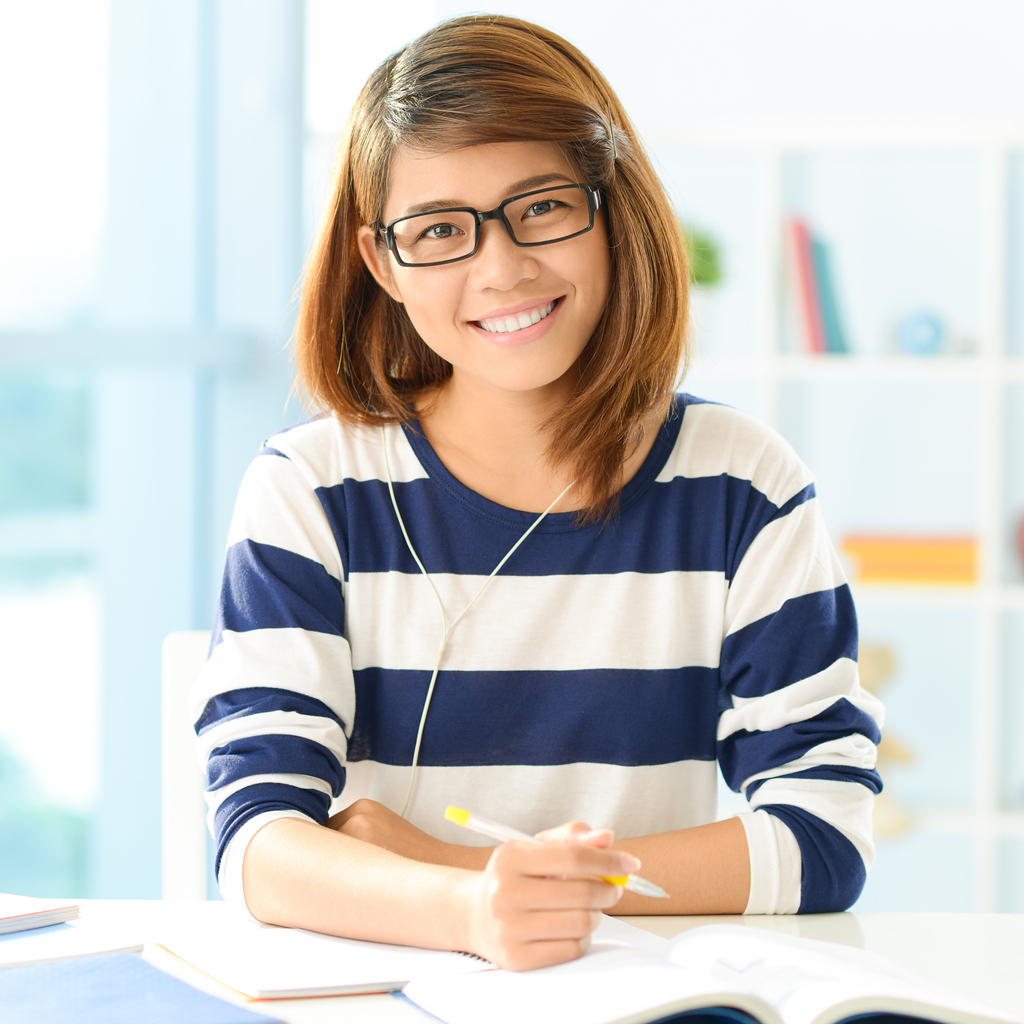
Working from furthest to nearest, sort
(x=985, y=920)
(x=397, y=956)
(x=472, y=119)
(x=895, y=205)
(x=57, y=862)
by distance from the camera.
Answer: (x=895, y=205)
(x=57, y=862)
(x=472, y=119)
(x=985, y=920)
(x=397, y=956)

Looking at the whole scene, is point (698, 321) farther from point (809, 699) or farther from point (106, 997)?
point (106, 997)

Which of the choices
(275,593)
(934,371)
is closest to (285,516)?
(275,593)

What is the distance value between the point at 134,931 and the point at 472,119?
73 cm

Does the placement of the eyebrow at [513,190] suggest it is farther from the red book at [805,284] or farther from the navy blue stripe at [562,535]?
the red book at [805,284]

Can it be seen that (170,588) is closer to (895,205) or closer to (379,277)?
(379,277)

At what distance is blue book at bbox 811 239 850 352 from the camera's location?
9.11ft

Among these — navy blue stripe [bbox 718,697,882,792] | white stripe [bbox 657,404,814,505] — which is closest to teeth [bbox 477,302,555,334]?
white stripe [bbox 657,404,814,505]

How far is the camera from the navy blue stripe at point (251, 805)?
960mm

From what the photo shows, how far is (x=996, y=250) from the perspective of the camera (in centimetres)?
268

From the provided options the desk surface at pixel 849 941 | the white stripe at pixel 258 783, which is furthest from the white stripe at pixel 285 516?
the desk surface at pixel 849 941

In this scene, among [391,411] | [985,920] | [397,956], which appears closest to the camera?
[397,956]

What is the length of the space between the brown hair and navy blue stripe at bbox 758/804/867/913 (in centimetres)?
36

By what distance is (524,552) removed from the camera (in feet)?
3.81

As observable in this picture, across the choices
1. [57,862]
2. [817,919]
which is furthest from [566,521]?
[57,862]
